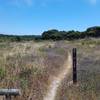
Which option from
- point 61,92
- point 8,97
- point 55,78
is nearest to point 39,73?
point 55,78

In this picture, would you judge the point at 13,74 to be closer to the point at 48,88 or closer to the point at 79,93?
the point at 48,88

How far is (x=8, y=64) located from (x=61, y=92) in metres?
4.14

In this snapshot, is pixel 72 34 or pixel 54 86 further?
pixel 72 34

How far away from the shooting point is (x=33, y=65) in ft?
51.9

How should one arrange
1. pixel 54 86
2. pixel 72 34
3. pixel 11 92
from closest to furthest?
pixel 11 92 < pixel 54 86 < pixel 72 34

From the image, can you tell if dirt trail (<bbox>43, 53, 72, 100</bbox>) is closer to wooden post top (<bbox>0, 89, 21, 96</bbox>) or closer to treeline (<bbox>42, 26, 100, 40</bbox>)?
wooden post top (<bbox>0, 89, 21, 96</bbox>)

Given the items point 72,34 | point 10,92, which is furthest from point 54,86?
point 72,34

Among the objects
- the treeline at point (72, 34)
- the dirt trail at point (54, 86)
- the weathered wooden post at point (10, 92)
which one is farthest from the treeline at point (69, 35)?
the weathered wooden post at point (10, 92)

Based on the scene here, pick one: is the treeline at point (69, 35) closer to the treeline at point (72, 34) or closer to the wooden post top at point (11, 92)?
the treeline at point (72, 34)

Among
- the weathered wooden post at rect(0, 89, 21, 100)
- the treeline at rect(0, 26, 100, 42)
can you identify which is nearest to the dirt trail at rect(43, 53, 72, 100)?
the weathered wooden post at rect(0, 89, 21, 100)

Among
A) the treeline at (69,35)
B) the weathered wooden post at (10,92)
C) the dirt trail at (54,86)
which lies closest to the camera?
the weathered wooden post at (10,92)

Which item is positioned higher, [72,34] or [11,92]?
[11,92]

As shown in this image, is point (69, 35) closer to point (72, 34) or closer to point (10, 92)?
point (72, 34)

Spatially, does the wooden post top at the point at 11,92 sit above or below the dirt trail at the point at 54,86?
above
